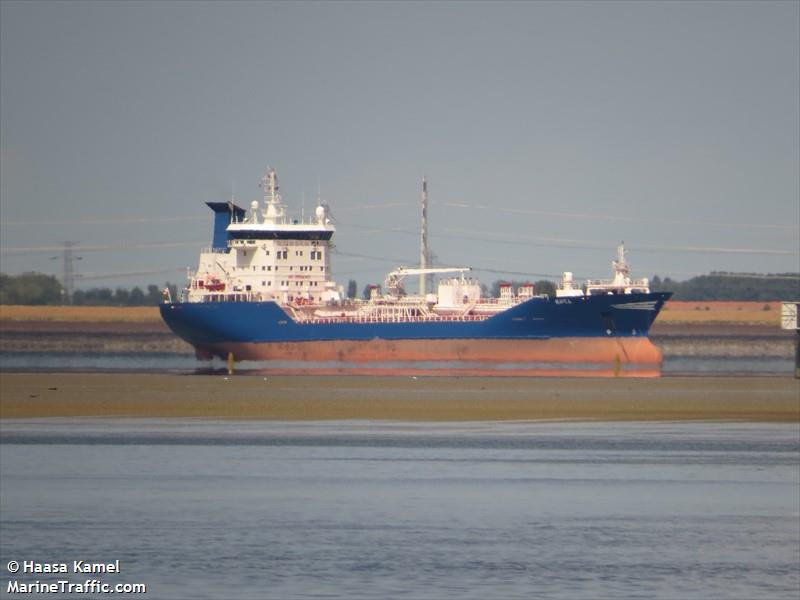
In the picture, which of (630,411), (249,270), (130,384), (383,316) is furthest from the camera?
(249,270)

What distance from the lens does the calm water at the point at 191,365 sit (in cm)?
5250

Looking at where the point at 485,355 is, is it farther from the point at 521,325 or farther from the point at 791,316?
the point at 791,316

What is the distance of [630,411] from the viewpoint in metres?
34.8

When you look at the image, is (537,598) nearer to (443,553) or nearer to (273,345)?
(443,553)

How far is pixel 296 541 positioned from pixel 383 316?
43.0m

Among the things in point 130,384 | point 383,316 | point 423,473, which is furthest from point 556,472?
point 383,316

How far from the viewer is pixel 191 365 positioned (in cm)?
5869

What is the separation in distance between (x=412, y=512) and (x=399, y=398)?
1832cm

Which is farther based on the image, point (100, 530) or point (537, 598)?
point (100, 530)

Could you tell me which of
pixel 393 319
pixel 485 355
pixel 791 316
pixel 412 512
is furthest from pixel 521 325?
pixel 412 512

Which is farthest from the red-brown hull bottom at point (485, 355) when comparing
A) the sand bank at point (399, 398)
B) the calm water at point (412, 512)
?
the calm water at point (412, 512)

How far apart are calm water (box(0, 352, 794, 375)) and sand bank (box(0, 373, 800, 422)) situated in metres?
6.04

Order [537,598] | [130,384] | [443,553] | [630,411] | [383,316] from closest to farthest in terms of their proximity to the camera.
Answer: [537,598] → [443,553] → [630,411] → [130,384] → [383,316]

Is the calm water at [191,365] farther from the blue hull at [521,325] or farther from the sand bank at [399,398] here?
the sand bank at [399,398]
